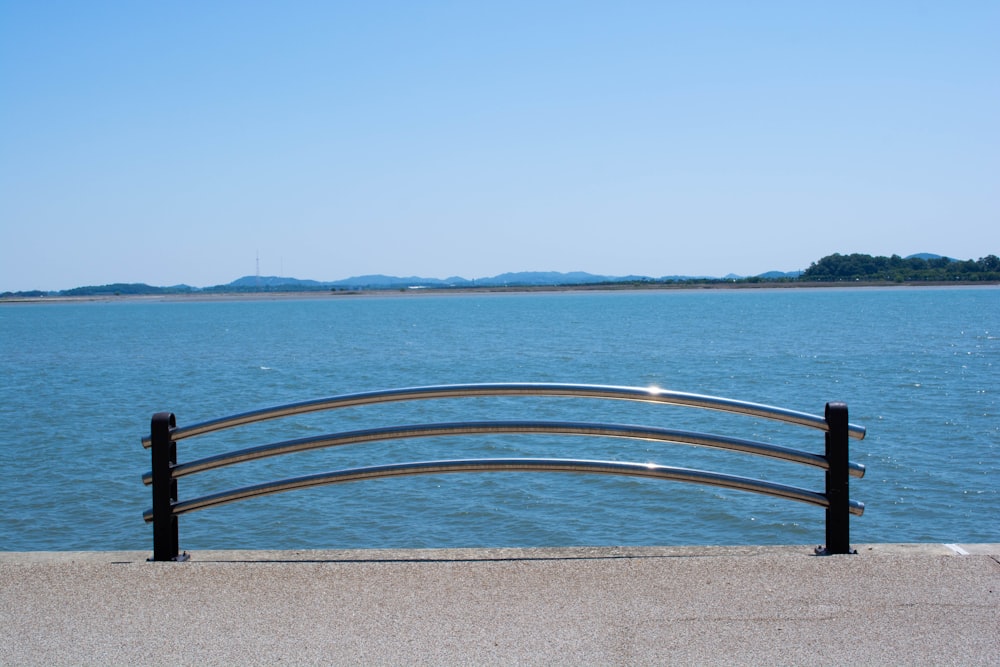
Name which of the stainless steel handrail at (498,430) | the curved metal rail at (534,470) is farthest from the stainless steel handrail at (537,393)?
the curved metal rail at (534,470)

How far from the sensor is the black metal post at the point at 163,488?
525 cm

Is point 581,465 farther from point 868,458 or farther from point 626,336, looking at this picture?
point 626,336

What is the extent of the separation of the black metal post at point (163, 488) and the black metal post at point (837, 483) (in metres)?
3.45

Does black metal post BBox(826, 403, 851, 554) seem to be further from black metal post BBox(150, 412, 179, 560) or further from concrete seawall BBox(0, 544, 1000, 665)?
black metal post BBox(150, 412, 179, 560)

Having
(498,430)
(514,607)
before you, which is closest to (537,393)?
(498,430)

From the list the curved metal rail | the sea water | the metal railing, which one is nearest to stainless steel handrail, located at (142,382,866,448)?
the metal railing

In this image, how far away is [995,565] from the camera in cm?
486

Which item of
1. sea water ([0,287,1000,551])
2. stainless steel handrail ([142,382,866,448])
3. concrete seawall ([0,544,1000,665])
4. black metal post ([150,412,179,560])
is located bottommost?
sea water ([0,287,1000,551])

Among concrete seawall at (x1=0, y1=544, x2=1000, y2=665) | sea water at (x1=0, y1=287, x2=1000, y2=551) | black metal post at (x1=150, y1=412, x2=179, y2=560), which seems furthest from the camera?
sea water at (x1=0, y1=287, x2=1000, y2=551)

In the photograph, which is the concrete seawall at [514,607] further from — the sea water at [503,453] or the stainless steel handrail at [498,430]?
the sea water at [503,453]

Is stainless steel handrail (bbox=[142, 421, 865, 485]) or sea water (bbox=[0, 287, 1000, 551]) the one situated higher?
stainless steel handrail (bbox=[142, 421, 865, 485])

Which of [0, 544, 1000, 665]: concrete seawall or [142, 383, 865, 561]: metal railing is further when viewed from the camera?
[142, 383, 865, 561]: metal railing

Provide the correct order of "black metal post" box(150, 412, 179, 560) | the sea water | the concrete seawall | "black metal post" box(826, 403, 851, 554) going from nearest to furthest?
1. the concrete seawall
2. "black metal post" box(826, 403, 851, 554)
3. "black metal post" box(150, 412, 179, 560)
4. the sea water

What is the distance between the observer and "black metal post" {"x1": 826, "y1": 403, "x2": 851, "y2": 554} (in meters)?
5.11
